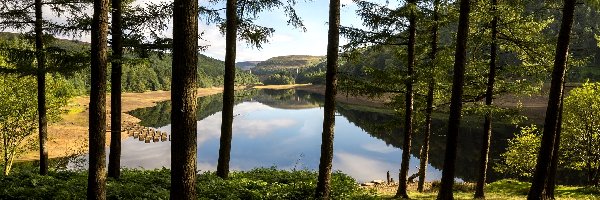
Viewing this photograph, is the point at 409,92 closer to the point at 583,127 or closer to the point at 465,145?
the point at 583,127

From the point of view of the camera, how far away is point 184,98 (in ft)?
19.6

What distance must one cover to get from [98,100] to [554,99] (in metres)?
10.8

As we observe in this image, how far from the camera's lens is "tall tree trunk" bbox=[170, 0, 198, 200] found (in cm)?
582

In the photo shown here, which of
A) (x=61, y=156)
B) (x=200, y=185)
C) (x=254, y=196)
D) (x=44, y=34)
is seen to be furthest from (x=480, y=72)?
(x=61, y=156)

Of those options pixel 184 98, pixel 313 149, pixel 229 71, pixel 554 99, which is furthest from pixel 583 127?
pixel 313 149

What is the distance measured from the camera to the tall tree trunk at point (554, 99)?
32.7 feet

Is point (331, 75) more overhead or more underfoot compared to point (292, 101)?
more overhead

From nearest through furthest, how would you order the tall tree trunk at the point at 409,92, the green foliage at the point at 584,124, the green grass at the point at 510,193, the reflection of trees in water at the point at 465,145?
the tall tree trunk at the point at 409,92, the green grass at the point at 510,193, the green foliage at the point at 584,124, the reflection of trees in water at the point at 465,145

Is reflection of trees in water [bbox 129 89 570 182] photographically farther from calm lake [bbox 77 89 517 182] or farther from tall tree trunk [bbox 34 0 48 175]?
tall tree trunk [bbox 34 0 48 175]

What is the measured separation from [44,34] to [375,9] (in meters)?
11.0

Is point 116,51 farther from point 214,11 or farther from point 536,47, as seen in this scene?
point 536,47

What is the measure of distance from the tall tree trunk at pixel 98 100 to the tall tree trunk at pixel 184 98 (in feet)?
10.2

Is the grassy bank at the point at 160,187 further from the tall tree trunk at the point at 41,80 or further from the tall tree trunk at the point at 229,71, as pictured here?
the tall tree trunk at the point at 229,71

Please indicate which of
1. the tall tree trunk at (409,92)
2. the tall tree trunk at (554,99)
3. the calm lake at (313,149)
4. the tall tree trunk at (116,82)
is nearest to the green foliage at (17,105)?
the calm lake at (313,149)
